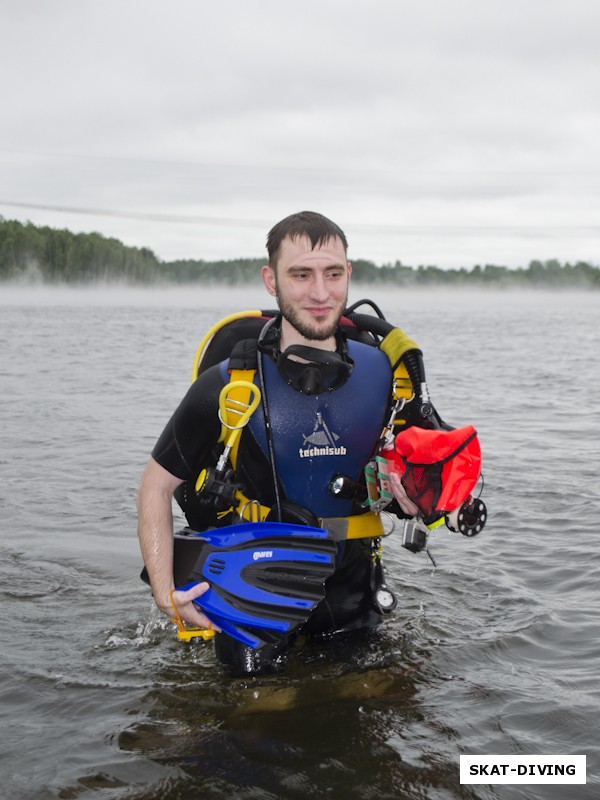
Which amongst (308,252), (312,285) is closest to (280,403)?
(312,285)

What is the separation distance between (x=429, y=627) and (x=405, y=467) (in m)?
1.87

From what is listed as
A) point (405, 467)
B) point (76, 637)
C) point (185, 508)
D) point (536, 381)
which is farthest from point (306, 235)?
point (536, 381)

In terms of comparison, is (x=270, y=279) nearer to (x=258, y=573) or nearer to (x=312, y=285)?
→ (x=312, y=285)

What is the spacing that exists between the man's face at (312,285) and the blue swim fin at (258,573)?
865mm

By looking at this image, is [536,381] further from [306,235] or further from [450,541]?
[306,235]

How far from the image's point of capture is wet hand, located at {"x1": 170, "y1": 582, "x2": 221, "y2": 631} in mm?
3820

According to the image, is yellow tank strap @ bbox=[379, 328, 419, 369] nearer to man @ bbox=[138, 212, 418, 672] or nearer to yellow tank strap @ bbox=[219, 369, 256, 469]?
man @ bbox=[138, 212, 418, 672]

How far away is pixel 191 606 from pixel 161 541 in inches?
11.8

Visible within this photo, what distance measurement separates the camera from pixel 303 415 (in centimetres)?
411

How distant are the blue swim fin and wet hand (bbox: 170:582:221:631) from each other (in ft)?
0.09

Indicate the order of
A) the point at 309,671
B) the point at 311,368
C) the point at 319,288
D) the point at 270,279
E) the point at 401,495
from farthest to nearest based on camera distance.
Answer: the point at 309,671 → the point at 270,279 → the point at 311,368 → the point at 319,288 → the point at 401,495

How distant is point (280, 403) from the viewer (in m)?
4.10

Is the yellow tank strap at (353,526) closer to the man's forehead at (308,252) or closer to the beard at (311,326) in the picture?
the beard at (311,326)

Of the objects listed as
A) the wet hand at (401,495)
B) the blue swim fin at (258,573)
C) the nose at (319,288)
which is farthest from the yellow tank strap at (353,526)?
the nose at (319,288)
